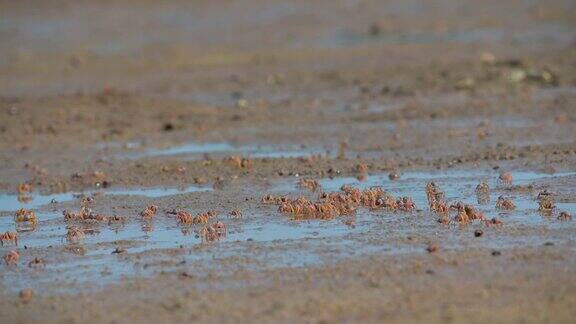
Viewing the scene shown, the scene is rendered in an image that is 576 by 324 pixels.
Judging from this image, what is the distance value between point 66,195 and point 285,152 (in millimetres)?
2854

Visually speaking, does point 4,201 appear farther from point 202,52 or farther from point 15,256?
point 202,52

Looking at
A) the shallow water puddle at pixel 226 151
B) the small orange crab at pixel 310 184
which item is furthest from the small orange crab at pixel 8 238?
the shallow water puddle at pixel 226 151

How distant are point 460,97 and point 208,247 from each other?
8.09 metres

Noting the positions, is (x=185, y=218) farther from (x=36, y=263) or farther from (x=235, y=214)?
(x=36, y=263)

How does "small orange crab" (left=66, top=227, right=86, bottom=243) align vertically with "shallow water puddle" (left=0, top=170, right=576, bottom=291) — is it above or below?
above

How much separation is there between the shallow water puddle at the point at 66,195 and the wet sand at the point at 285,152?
46mm

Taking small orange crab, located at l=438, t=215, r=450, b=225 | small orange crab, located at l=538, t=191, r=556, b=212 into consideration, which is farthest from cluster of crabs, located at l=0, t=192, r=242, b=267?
small orange crab, located at l=538, t=191, r=556, b=212

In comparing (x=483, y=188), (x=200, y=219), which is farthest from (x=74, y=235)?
(x=483, y=188)

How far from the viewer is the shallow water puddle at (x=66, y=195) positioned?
11648mm

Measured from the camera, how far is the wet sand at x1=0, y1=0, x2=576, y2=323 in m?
7.95

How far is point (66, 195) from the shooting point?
12031mm

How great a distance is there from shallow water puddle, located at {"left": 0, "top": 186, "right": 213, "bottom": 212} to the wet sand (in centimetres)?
5

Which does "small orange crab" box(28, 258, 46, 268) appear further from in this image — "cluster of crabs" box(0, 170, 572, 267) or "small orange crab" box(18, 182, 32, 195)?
"small orange crab" box(18, 182, 32, 195)

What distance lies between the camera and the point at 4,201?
12.0 m
